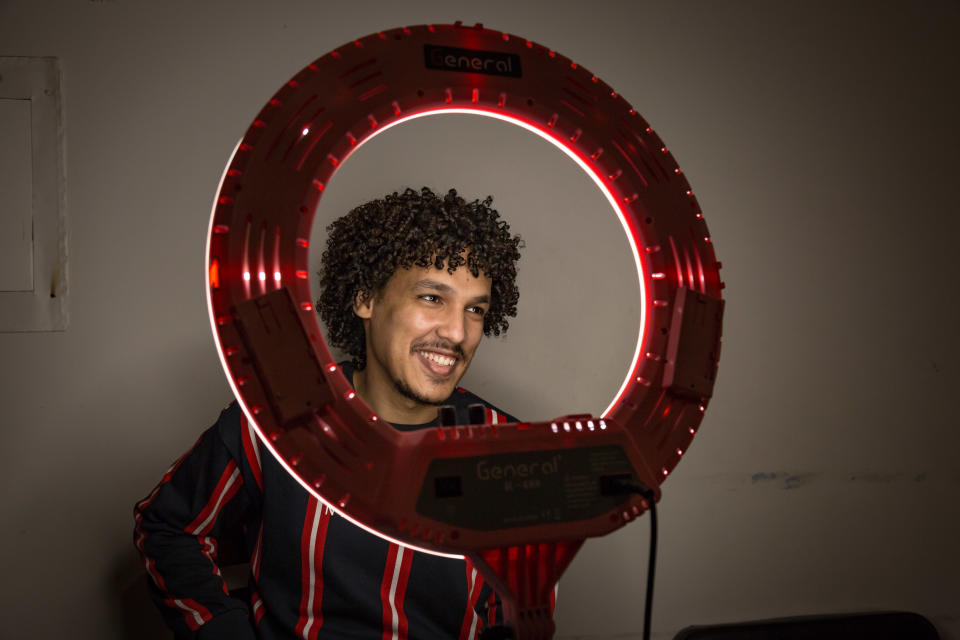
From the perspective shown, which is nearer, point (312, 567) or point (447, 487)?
point (447, 487)

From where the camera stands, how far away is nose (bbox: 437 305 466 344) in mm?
867

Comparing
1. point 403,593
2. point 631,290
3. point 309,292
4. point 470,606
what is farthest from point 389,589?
point 631,290

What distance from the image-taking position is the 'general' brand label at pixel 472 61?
0.50m

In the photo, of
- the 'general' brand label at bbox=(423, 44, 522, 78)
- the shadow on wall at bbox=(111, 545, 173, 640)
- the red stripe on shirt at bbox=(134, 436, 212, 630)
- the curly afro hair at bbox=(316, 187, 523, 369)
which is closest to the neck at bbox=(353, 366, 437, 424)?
the curly afro hair at bbox=(316, 187, 523, 369)

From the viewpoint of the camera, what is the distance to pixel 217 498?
958mm

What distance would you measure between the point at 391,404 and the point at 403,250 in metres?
0.28

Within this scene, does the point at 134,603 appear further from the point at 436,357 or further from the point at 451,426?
the point at 451,426

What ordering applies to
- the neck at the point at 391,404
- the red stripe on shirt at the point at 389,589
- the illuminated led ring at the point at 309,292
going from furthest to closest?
1. the neck at the point at 391,404
2. the red stripe on shirt at the point at 389,589
3. the illuminated led ring at the point at 309,292

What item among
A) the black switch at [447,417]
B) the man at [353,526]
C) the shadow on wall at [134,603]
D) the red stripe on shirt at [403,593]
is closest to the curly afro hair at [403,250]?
the man at [353,526]

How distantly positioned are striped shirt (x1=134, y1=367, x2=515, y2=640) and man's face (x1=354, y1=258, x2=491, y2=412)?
0.24 metres

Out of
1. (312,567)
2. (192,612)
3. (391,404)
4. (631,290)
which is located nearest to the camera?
(192,612)

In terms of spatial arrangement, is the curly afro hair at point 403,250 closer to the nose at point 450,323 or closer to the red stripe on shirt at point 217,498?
the nose at point 450,323

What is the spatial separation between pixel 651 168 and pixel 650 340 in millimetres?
151

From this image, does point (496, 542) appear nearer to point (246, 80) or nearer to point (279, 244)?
point (279, 244)
